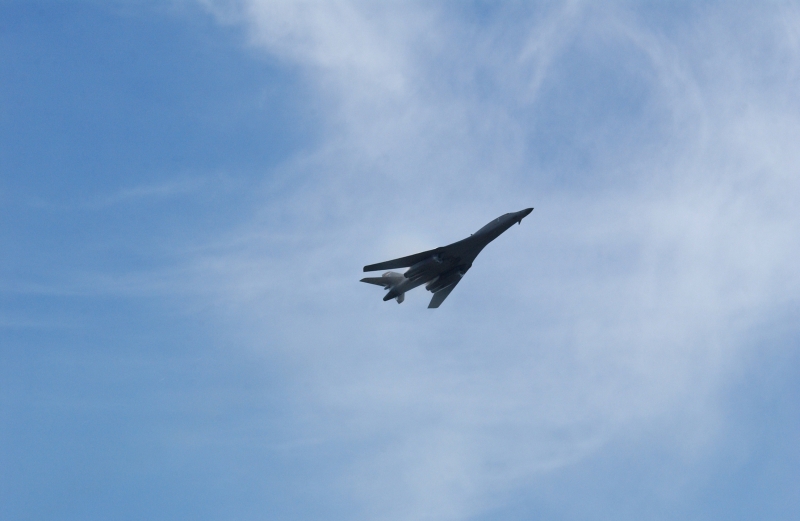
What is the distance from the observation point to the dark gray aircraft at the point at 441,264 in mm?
93812

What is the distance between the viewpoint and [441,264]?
311ft

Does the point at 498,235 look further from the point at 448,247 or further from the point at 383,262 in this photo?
the point at 383,262

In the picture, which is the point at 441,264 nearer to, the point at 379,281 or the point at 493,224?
the point at 493,224

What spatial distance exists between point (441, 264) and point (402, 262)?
473cm

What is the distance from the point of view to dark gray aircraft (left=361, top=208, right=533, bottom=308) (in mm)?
93812

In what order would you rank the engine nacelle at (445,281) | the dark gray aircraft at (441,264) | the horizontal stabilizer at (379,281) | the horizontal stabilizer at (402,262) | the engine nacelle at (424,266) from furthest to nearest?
the horizontal stabilizer at (379,281) → the engine nacelle at (445,281) → the engine nacelle at (424,266) → the dark gray aircraft at (441,264) → the horizontal stabilizer at (402,262)

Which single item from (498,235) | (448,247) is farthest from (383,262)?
(498,235)

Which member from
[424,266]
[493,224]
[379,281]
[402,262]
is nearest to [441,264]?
[424,266]

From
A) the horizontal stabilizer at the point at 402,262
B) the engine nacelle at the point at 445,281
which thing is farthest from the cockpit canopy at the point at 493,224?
the horizontal stabilizer at the point at 402,262

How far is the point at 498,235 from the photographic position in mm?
96250

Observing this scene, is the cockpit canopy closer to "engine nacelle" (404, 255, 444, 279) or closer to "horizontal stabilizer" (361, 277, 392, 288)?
"engine nacelle" (404, 255, 444, 279)

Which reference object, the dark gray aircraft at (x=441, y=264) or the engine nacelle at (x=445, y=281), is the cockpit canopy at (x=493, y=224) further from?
the engine nacelle at (x=445, y=281)

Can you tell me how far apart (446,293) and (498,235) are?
34.2 feet

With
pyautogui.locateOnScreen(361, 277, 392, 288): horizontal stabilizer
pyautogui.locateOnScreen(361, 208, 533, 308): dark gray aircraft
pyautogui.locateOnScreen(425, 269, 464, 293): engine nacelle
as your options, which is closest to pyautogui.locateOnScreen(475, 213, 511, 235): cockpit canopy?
pyautogui.locateOnScreen(361, 208, 533, 308): dark gray aircraft
